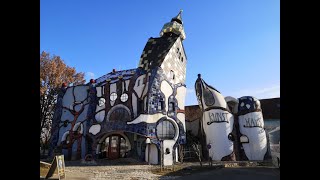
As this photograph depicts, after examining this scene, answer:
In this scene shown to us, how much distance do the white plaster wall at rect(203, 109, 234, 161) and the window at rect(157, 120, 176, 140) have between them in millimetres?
3346

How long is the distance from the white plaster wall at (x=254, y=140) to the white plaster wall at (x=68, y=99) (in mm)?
14603

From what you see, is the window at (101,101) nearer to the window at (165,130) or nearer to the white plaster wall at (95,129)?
the white plaster wall at (95,129)

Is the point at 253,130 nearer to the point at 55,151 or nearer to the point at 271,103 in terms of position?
the point at 271,103

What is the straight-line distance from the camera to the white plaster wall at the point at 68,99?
79.6ft

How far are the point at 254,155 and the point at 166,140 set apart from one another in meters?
7.63

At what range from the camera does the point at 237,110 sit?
23.5 m

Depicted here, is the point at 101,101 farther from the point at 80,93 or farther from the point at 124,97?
the point at 80,93

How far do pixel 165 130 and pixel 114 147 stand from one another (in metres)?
5.08

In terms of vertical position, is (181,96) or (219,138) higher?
(181,96)

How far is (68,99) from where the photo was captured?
80.2ft

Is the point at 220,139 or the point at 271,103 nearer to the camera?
the point at 220,139

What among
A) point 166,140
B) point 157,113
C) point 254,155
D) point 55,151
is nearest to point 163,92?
point 157,113

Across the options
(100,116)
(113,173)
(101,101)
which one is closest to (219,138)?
(100,116)
